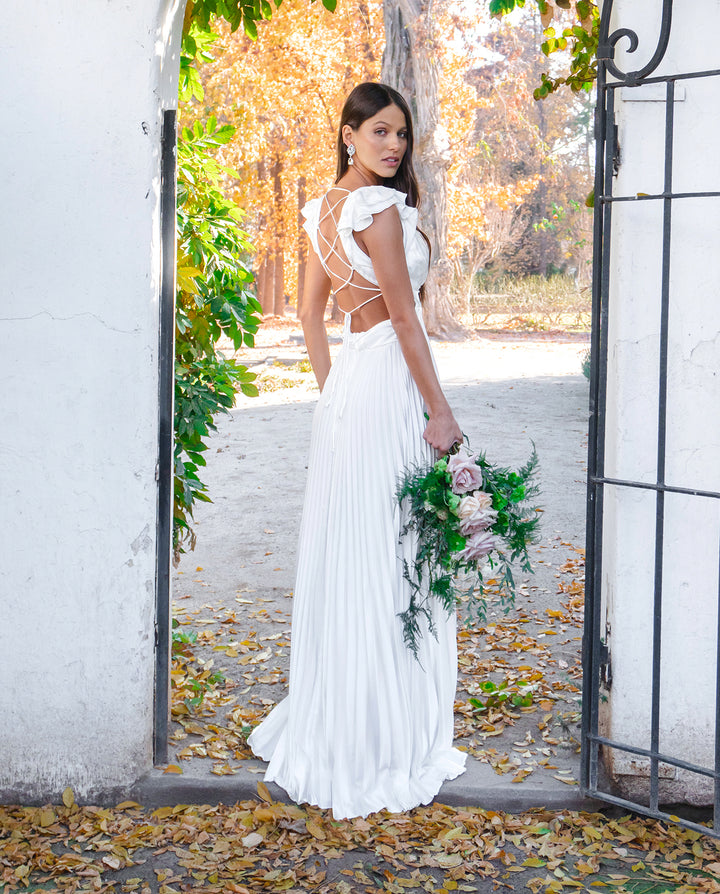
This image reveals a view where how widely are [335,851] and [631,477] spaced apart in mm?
1438

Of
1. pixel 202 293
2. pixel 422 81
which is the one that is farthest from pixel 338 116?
pixel 202 293

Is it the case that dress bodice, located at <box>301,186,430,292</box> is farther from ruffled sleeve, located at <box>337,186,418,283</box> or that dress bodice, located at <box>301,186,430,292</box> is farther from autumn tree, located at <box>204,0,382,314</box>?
autumn tree, located at <box>204,0,382,314</box>

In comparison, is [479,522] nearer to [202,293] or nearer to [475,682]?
[475,682]

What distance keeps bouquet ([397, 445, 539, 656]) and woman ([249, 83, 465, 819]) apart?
3.7 inches

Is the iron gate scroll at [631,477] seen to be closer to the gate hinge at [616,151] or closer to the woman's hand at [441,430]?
the gate hinge at [616,151]

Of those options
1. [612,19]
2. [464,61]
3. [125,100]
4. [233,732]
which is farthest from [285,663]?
[464,61]

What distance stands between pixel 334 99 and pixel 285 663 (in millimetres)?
16908

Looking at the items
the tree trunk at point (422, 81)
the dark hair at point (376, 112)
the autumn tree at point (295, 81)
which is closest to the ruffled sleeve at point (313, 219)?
the dark hair at point (376, 112)

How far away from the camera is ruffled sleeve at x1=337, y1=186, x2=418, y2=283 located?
2.92 metres

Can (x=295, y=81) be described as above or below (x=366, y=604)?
above

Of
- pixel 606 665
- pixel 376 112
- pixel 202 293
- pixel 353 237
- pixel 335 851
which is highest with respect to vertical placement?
pixel 376 112

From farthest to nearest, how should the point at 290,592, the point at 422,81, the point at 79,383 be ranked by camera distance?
the point at 422,81
the point at 290,592
the point at 79,383

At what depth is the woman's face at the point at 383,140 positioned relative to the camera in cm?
301

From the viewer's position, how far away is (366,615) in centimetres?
310
